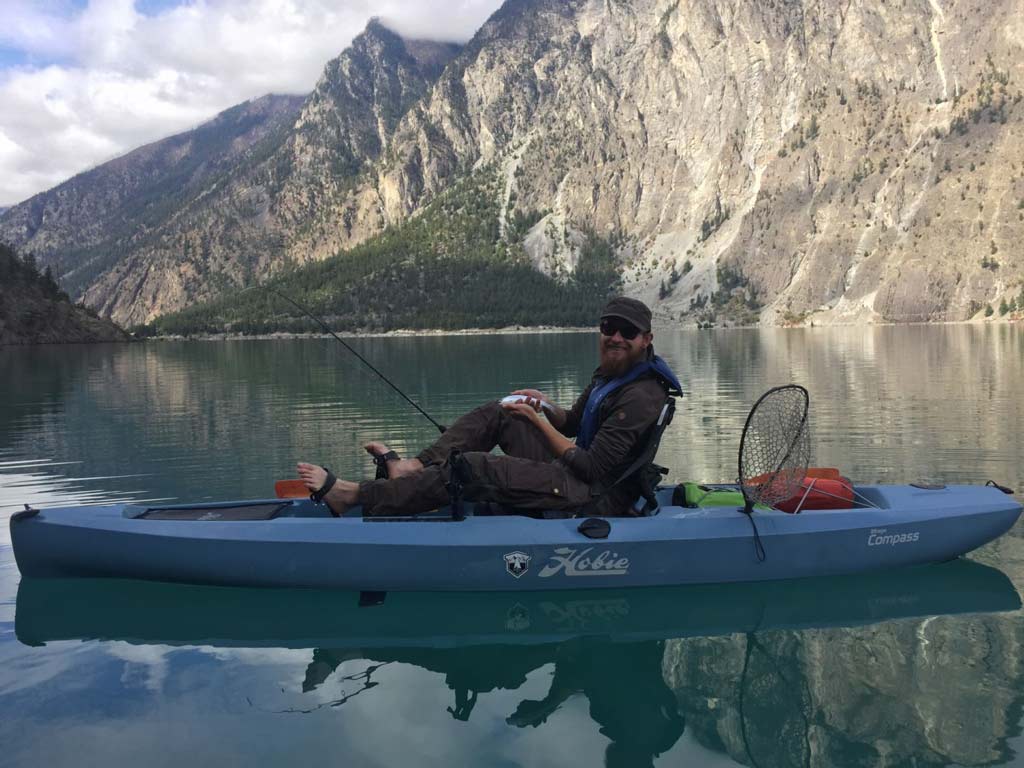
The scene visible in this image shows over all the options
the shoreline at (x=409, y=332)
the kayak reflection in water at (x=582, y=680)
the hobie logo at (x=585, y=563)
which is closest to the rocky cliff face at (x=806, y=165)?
the shoreline at (x=409, y=332)

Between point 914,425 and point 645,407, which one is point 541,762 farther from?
point 914,425

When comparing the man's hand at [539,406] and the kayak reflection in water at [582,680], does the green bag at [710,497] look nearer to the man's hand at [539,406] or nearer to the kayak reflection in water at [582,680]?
the man's hand at [539,406]

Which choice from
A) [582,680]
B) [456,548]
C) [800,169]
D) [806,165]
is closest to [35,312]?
[456,548]

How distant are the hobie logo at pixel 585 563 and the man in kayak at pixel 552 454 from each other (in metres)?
0.45

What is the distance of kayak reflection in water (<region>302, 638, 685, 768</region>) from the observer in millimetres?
5289

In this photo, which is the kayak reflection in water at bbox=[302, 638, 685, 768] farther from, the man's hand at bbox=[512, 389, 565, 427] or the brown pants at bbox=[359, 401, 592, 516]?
the man's hand at bbox=[512, 389, 565, 427]

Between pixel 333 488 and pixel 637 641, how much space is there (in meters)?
3.14

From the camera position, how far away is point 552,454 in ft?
25.5

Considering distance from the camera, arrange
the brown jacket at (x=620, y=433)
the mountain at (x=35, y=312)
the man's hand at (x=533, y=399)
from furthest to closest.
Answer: the mountain at (x=35, y=312), the man's hand at (x=533, y=399), the brown jacket at (x=620, y=433)

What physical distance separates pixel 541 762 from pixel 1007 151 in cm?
14597

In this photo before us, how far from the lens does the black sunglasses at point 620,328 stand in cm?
714

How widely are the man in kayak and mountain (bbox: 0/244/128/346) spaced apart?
97890mm

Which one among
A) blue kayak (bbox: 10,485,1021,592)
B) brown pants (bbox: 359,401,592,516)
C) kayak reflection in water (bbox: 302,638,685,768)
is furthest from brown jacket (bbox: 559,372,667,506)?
kayak reflection in water (bbox: 302,638,685,768)

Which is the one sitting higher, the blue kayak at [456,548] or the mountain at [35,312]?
the mountain at [35,312]
